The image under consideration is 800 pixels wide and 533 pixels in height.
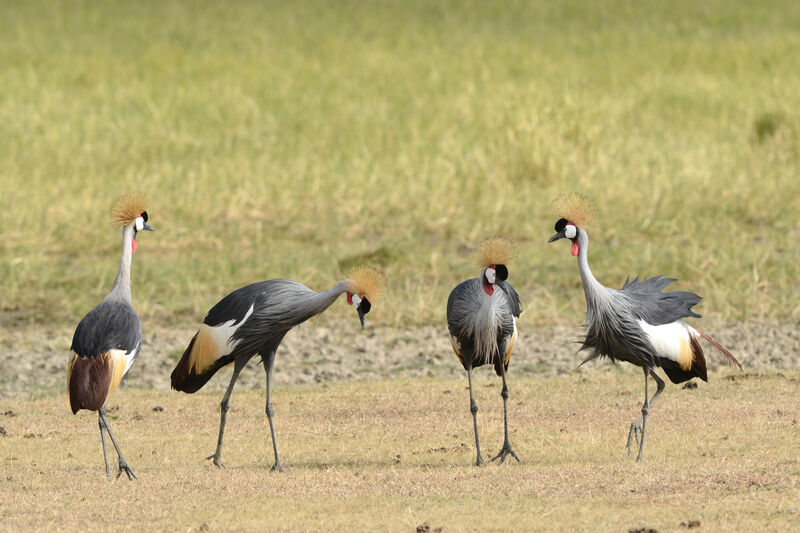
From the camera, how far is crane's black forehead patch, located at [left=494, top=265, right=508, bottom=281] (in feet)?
25.2

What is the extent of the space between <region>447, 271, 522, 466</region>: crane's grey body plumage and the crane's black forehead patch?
0.05 m

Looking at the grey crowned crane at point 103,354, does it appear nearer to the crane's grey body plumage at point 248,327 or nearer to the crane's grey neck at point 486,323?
the crane's grey body plumage at point 248,327

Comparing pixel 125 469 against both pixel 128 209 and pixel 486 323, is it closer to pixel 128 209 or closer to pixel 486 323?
pixel 128 209

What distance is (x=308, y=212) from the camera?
604 inches

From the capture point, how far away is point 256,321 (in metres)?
7.90

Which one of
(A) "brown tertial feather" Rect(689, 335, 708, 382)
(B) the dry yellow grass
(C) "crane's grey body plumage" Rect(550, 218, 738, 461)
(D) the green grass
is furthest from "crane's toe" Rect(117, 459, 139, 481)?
(D) the green grass

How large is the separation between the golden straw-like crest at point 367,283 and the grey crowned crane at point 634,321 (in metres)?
1.10

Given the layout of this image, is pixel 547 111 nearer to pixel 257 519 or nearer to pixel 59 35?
pixel 257 519

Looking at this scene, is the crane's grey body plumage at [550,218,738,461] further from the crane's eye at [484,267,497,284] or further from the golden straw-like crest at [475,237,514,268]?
the crane's eye at [484,267,497,284]

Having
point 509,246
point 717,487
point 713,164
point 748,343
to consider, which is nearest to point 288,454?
point 509,246

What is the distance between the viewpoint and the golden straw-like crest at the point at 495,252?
25.2 ft

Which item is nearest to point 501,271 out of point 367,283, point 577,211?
point 577,211

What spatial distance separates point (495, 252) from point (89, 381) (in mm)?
2478

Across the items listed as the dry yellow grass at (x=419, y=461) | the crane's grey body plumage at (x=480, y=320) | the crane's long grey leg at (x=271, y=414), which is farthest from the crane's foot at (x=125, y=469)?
the crane's grey body plumage at (x=480, y=320)
